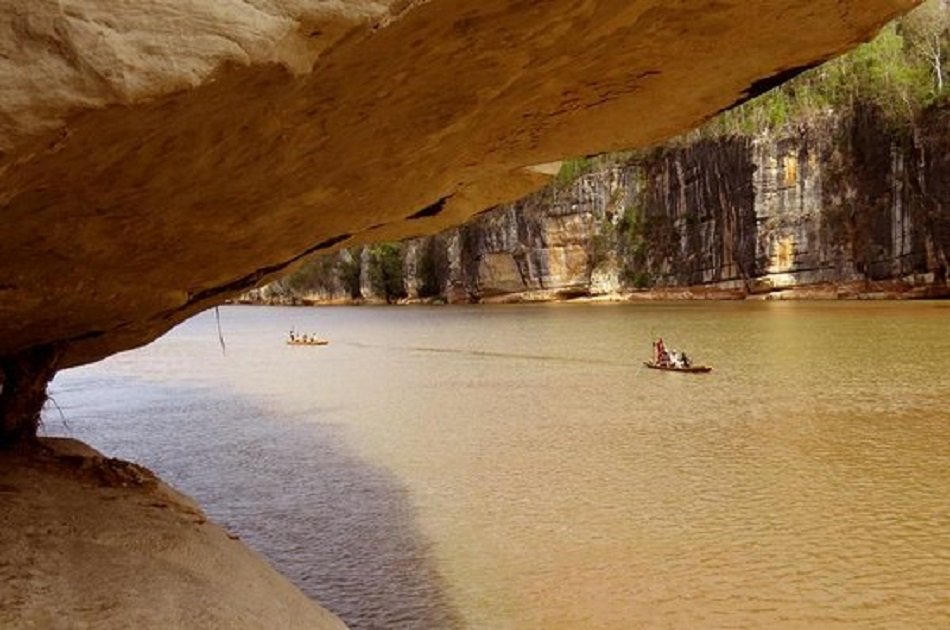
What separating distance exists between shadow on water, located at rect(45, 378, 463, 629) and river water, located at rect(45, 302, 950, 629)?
0.13 feet

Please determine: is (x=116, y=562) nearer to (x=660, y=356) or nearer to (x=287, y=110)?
(x=287, y=110)

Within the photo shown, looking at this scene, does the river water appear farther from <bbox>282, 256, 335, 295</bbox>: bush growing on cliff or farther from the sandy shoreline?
<bbox>282, 256, 335, 295</bbox>: bush growing on cliff

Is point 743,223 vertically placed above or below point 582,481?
above

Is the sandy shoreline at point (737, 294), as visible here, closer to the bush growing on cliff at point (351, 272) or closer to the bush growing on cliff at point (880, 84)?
the bush growing on cliff at point (351, 272)

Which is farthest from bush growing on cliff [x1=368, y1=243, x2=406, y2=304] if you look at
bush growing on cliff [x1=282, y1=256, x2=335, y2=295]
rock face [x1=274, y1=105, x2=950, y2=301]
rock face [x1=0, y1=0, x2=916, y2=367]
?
rock face [x1=0, y1=0, x2=916, y2=367]

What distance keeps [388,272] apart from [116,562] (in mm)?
97133

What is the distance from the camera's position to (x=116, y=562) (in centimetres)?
325

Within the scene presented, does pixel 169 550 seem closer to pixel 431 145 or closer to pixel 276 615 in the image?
pixel 276 615

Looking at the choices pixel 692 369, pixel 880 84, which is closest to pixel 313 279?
pixel 880 84

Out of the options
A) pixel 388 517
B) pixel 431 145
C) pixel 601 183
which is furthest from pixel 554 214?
pixel 431 145

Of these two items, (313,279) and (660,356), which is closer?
(660,356)

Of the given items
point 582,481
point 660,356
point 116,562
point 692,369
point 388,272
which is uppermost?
point 388,272

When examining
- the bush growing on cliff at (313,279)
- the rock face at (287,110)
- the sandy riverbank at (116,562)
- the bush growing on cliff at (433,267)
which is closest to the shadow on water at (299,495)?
the sandy riverbank at (116,562)

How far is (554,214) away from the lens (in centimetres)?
7738
